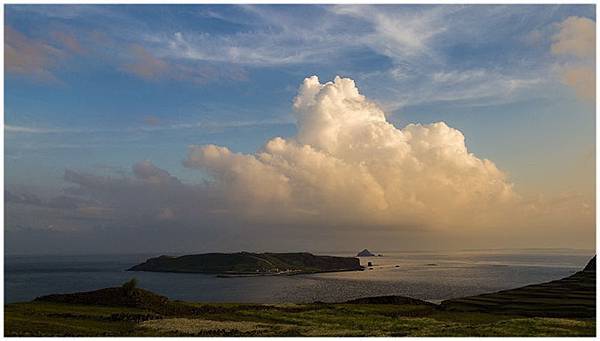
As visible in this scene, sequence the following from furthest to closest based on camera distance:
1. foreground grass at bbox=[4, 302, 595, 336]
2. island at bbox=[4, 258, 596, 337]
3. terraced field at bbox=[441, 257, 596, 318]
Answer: terraced field at bbox=[441, 257, 596, 318], island at bbox=[4, 258, 596, 337], foreground grass at bbox=[4, 302, 595, 336]

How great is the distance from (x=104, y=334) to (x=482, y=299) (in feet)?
193

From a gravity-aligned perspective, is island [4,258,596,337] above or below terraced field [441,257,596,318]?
above

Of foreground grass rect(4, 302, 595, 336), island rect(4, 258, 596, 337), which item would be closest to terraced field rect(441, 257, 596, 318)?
island rect(4, 258, 596, 337)

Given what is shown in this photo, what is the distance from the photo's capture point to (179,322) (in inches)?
2079

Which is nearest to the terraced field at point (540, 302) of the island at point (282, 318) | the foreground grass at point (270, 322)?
the island at point (282, 318)

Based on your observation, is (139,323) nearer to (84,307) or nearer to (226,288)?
(84,307)

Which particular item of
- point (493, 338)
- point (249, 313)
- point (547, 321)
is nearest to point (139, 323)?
point (249, 313)

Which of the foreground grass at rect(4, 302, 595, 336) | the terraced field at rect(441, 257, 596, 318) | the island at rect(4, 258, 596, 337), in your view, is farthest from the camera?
the terraced field at rect(441, 257, 596, 318)

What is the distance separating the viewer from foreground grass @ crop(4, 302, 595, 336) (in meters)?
46.4

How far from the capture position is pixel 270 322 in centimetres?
5359

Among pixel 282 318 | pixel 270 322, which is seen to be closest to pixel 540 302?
pixel 282 318

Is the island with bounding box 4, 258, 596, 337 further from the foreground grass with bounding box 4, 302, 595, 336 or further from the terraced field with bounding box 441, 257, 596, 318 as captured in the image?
the terraced field with bounding box 441, 257, 596, 318

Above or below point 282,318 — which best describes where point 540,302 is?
below

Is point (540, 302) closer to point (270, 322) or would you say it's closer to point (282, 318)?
point (282, 318)
